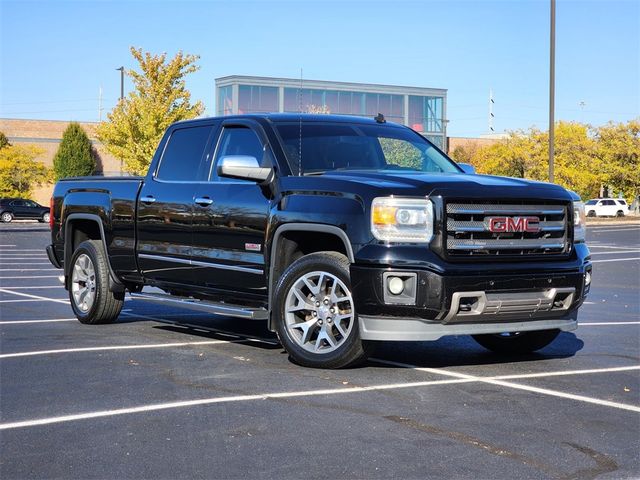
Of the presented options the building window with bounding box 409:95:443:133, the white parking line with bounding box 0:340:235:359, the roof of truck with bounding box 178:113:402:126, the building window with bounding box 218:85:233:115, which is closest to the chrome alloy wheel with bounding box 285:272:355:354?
the white parking line with bounding box 0:340:235:359

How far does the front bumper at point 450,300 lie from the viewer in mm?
6906

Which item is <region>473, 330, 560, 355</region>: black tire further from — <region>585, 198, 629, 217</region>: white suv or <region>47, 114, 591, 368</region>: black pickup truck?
<region>585, 198, 629, 217</region>: white suv

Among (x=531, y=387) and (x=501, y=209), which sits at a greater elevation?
(x=501, y=209)

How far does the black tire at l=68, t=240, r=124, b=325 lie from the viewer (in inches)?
398

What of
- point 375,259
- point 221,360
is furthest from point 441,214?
A: point 221,360

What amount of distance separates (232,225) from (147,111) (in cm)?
3918

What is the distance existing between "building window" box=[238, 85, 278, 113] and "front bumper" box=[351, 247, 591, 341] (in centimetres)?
6882

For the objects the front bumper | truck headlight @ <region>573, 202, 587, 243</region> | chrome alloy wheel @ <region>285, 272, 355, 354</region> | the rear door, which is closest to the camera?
the front bumper

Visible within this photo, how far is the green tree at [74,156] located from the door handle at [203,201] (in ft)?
195

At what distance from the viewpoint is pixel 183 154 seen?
9.33 meters

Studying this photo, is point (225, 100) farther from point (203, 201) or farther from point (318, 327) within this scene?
point (318, 327)

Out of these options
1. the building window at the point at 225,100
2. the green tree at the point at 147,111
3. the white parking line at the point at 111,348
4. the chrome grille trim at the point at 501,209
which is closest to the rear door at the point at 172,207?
the white parking line at the point at 111,348

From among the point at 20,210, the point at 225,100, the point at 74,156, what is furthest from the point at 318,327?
the point at 225,100

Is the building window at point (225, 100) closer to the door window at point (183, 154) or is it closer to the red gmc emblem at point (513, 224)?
the door window at point (183, 154)
